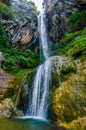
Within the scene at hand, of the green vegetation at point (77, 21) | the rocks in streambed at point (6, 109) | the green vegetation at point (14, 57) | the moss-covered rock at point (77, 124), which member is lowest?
the moss-covered rock at point (77, 124)

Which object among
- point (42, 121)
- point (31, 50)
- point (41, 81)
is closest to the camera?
point (42, 121)

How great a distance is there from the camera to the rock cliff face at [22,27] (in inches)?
1345

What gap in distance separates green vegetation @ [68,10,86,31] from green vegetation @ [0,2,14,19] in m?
8.31

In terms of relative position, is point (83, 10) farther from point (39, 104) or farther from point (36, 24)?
point (39, 104)

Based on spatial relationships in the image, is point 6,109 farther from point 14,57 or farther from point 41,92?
point 14,57

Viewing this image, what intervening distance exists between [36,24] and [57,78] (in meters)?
20.0

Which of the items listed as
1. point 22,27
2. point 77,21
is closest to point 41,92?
point 77,21

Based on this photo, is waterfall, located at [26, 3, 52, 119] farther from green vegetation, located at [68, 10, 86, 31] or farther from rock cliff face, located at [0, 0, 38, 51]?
rock cliff face, located at [0, 0, 38, 51]

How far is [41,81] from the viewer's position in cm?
2081

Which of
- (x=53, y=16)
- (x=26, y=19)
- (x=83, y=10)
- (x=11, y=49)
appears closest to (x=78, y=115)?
(x=83, y=10)

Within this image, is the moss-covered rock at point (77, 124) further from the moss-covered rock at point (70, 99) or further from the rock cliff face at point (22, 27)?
the rock cliff face at point (22, 27)

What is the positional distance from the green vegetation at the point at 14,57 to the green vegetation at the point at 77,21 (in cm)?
608

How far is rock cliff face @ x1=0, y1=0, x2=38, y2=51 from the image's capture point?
112 ft

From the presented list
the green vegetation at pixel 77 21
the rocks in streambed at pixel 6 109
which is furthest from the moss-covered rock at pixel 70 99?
the green vegetation at pixel 77 21
